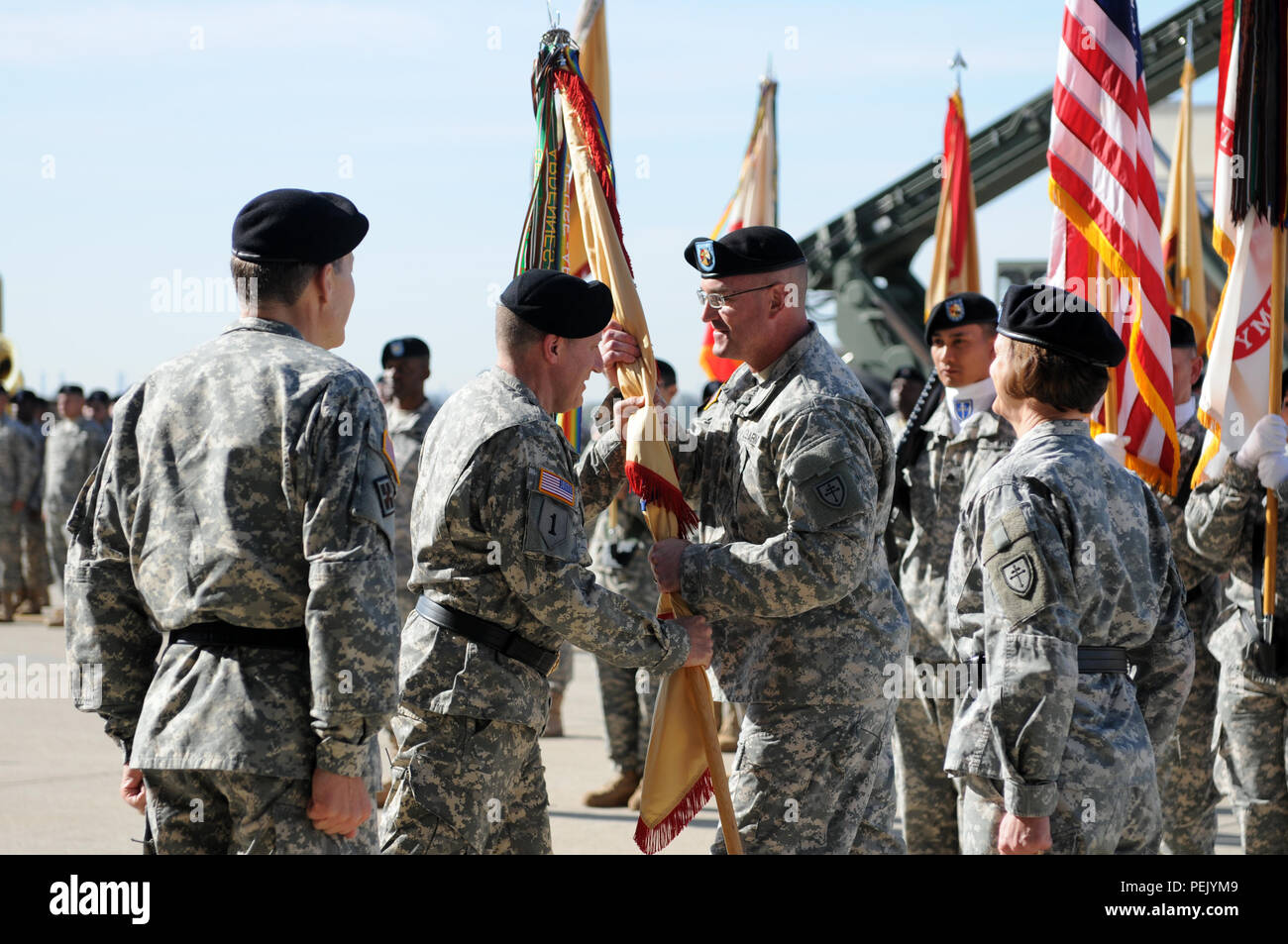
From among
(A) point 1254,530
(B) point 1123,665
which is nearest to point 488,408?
(B) point 1123,665

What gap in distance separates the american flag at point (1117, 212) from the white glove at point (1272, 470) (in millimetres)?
581

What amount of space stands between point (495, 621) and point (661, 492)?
0.74 m

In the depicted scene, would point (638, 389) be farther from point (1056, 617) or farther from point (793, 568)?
point (1056, 617)

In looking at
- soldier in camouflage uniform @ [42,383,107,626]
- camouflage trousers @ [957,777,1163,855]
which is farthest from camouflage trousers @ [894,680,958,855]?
soldier in camouflage uniform @ [42,383,107,626]

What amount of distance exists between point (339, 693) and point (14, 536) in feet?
45.9

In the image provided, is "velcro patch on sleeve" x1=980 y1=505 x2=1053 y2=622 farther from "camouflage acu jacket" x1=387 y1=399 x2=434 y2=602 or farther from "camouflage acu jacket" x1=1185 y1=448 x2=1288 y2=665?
"camouflage acu jacket" x1=387 y1=399 x2=434 y2=602

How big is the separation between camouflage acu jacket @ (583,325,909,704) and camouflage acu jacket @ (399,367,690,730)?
0.35 m

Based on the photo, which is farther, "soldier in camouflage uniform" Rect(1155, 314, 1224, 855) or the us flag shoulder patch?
"soldier in camouflage uniform" Rect(1155, 314, 1224, 855)

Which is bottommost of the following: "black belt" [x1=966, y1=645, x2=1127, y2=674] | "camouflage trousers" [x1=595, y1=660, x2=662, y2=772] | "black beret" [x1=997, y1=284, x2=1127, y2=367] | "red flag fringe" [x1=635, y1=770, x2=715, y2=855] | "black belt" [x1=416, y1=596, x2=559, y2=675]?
"camouflage trousers" [x1=595, y1=660, x2=662, y2=772]

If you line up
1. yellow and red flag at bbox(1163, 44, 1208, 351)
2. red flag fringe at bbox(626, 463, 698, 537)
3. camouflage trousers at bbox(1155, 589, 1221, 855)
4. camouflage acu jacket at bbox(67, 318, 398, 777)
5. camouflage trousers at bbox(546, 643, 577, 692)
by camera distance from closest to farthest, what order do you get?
camouflage acu jacket at bbox(67, 318, 398, 777) < red flag fringe at bbox(626, 463, 698, 537) < camouflage trousers at bbox(1155, 589, 1221, 855) < camouflage trousers at bbox(546, 643, 577, 692) < yellow and red flag at bbox(1163, 44, 1208, 351)

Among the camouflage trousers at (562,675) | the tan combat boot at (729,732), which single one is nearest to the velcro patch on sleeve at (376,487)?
the camouflage trousers at (562,675)

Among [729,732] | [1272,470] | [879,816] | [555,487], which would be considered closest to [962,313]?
[1272,470]

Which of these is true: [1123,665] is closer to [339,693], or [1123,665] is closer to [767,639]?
[767,639]

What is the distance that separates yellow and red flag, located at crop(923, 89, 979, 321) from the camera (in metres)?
11.1
